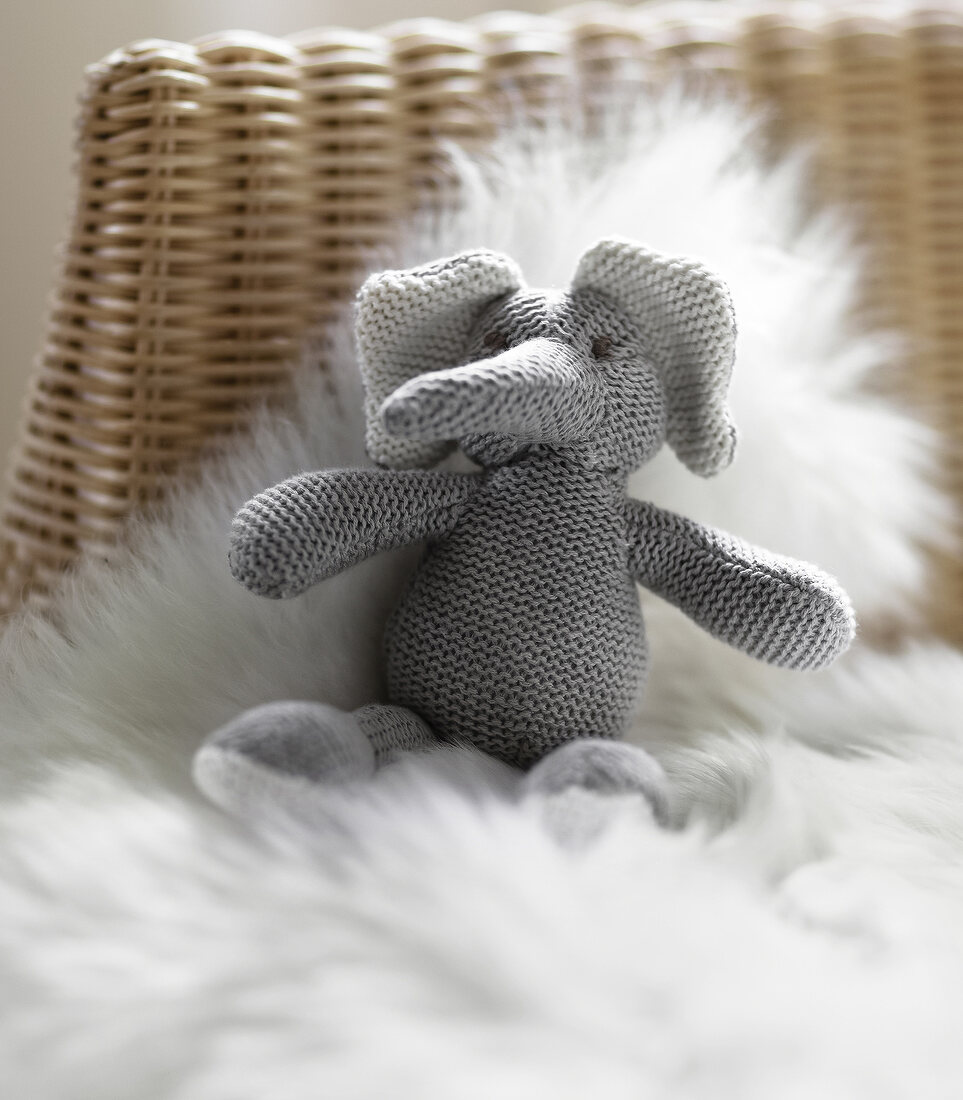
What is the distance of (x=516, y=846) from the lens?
0.40 meters

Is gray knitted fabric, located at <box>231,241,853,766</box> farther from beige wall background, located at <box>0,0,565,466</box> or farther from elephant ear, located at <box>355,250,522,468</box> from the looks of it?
beige wall background, located at <box>0,0,565,466</box>

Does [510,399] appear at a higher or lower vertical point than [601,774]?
higher

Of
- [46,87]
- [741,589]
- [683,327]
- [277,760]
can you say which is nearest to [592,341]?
[683,327]

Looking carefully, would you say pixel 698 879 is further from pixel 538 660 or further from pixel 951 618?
pixel 951 618

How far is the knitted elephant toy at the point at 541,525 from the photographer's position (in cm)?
51

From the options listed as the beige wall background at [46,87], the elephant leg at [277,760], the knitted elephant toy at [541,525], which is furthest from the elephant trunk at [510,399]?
the beige wall background at [46,87]

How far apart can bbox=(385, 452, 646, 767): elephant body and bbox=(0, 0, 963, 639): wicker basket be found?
0.29 meters

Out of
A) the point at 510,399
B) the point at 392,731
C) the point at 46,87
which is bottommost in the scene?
the point at 392,731

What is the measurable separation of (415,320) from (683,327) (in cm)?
14

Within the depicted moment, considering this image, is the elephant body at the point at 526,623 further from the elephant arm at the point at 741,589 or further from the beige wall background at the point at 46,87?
the beige wall background at the point at 46,87

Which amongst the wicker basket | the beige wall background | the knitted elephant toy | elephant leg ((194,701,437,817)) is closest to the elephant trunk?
the knitted elephant toy

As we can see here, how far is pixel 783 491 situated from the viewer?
72cm

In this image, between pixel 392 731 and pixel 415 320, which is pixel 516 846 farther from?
pixel 415 320

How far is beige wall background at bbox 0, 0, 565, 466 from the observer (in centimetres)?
A: 129
